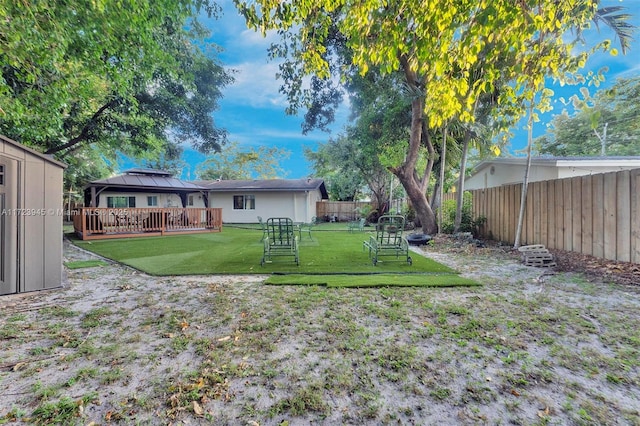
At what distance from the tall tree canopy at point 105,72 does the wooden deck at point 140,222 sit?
9.23 ft

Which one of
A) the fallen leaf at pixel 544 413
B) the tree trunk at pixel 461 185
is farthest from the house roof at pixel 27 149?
the tree trunk at pixel 461 185

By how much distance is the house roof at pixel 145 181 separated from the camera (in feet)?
42.0

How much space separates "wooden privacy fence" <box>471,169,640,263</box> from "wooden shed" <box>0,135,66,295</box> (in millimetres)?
9602

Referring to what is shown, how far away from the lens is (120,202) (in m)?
16.1

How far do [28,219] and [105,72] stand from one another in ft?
14.3

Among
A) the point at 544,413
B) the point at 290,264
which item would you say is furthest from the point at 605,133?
the point at 544,413

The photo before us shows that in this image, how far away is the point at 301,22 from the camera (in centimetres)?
362

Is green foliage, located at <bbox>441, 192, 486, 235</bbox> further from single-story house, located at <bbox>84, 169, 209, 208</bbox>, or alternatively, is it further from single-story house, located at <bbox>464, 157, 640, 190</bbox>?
single-story house, located at <bbox>84, 169, 209, 208</bbox>

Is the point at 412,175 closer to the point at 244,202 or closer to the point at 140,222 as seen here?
the point at 140,222

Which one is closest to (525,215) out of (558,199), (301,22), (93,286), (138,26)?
(558,199)

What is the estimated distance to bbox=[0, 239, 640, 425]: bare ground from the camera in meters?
1.74

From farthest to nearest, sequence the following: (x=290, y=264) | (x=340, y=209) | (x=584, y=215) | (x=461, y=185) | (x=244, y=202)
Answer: (x=340, y=209) → (x=244, y=202) → (x=461, y=185) → (x=290, y=264) → (x=584, y=215)

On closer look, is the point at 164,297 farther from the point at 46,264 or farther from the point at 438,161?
the point at 438,161

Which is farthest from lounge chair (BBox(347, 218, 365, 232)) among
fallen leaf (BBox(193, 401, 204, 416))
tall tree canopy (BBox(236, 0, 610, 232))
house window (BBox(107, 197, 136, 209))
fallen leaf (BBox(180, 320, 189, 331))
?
house window (BBox(107, 197, 136, 209))
